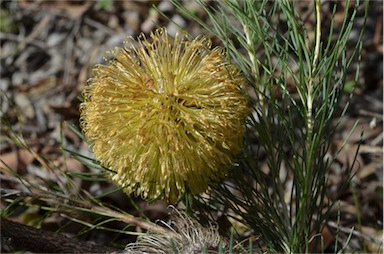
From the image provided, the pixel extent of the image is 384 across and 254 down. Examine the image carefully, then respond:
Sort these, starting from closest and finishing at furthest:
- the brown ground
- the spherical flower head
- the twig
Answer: the spherical flower head → the twig → the brown ground

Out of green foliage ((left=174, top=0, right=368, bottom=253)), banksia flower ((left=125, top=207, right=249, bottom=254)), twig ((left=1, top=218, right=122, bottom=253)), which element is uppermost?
green foliage ((left=174, top=0, right=368, bottom=253))

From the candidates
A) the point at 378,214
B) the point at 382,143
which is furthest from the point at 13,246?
the point at 382,143

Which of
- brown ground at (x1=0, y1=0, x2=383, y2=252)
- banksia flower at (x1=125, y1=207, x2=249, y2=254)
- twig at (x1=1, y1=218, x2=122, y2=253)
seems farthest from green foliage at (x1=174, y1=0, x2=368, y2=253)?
brown ground at (x1=0, y1=0, x2=383, y2=252)

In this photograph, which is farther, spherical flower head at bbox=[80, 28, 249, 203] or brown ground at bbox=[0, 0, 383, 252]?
brown ground at bbox=[0, 0, 383, 252]

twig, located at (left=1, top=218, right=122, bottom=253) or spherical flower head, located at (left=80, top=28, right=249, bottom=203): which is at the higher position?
spherical flower head, located at (left=80, top=28, right=249, bottom=203)

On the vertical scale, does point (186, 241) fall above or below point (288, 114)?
below

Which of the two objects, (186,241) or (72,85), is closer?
(186,241)

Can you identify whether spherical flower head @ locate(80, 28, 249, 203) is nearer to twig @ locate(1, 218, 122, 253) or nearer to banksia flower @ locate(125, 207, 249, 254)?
banksia flower @ locate(125, 207, 249, 254)

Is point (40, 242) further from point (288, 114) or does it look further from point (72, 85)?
point (72, 85)

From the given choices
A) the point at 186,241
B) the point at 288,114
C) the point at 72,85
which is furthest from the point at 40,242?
the point at 72,85
